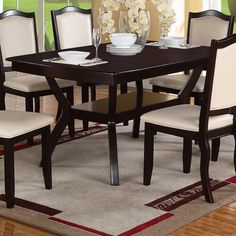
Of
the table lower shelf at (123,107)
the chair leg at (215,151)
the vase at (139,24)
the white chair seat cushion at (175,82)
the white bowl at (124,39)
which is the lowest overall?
the chair leg at (215,151)

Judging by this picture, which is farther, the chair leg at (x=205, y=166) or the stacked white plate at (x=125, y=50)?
the stacked white plate at (x=125, y=50)

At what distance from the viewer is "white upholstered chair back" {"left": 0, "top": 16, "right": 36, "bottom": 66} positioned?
5.49 metres

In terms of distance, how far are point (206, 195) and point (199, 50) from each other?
4.77 ft

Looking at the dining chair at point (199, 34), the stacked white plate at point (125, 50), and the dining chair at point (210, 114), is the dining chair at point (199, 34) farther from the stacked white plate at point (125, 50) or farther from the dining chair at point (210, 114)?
the dining chair at point (210, 114)

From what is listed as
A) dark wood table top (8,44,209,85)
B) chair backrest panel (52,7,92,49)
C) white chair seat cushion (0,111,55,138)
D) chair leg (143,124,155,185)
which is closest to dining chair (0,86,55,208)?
white chair seat cushion (0,111,55,138)

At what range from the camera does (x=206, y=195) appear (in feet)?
13.2

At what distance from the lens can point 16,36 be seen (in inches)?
219

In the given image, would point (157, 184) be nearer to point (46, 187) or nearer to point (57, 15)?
point (46, 187)

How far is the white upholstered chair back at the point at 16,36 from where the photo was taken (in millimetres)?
5488

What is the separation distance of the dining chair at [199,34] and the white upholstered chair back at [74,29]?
77cm

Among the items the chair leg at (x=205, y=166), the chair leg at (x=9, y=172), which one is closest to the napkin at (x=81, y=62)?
the chair leg at (x=9, y=172)

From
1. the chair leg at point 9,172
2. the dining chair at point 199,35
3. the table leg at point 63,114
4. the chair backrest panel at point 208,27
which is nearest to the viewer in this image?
the chair leg at point 9,172

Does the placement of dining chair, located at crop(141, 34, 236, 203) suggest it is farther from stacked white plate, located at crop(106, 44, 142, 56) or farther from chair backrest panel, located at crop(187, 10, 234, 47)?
chair backrest panel, located at crop(187, 10, 234, 47)

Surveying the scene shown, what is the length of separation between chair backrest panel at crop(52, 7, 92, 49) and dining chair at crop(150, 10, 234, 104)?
2.56ft
